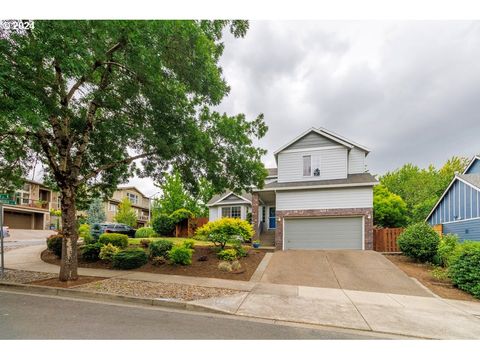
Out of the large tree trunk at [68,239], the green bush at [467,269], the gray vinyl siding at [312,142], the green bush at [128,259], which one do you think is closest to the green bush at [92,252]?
the green bush at [128,259]

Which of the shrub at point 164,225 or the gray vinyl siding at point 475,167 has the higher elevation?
the gray vinyl siding at point 475,167

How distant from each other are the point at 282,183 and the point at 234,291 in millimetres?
9914

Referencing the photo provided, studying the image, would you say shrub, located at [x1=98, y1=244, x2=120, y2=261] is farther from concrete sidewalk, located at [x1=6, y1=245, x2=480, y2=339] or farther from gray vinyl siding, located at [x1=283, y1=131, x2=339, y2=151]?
gray vinyl siding, located at [x1=283, y1=131, x2=339, y2=151]

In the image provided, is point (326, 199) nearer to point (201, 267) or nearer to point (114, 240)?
point (201, 267)

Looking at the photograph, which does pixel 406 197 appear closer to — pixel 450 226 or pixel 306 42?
pixel 450 226

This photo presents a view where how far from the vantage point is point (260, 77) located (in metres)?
12.0

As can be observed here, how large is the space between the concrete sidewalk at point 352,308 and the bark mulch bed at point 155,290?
0.44 m

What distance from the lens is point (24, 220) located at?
3716 centimetres

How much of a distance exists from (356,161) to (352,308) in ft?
40.3

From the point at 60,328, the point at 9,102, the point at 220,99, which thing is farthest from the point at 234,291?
the point at 9,102

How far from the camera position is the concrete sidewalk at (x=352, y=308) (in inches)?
202

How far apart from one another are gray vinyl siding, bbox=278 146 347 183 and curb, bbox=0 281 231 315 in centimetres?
1176

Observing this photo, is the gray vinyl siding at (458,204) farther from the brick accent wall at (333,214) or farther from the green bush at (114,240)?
the green bush at (114,240)

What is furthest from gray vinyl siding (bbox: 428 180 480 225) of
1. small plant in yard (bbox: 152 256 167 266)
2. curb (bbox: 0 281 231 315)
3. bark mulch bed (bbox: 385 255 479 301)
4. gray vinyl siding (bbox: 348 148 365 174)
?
small plant in yard (bbox: 152 256 167 266)
